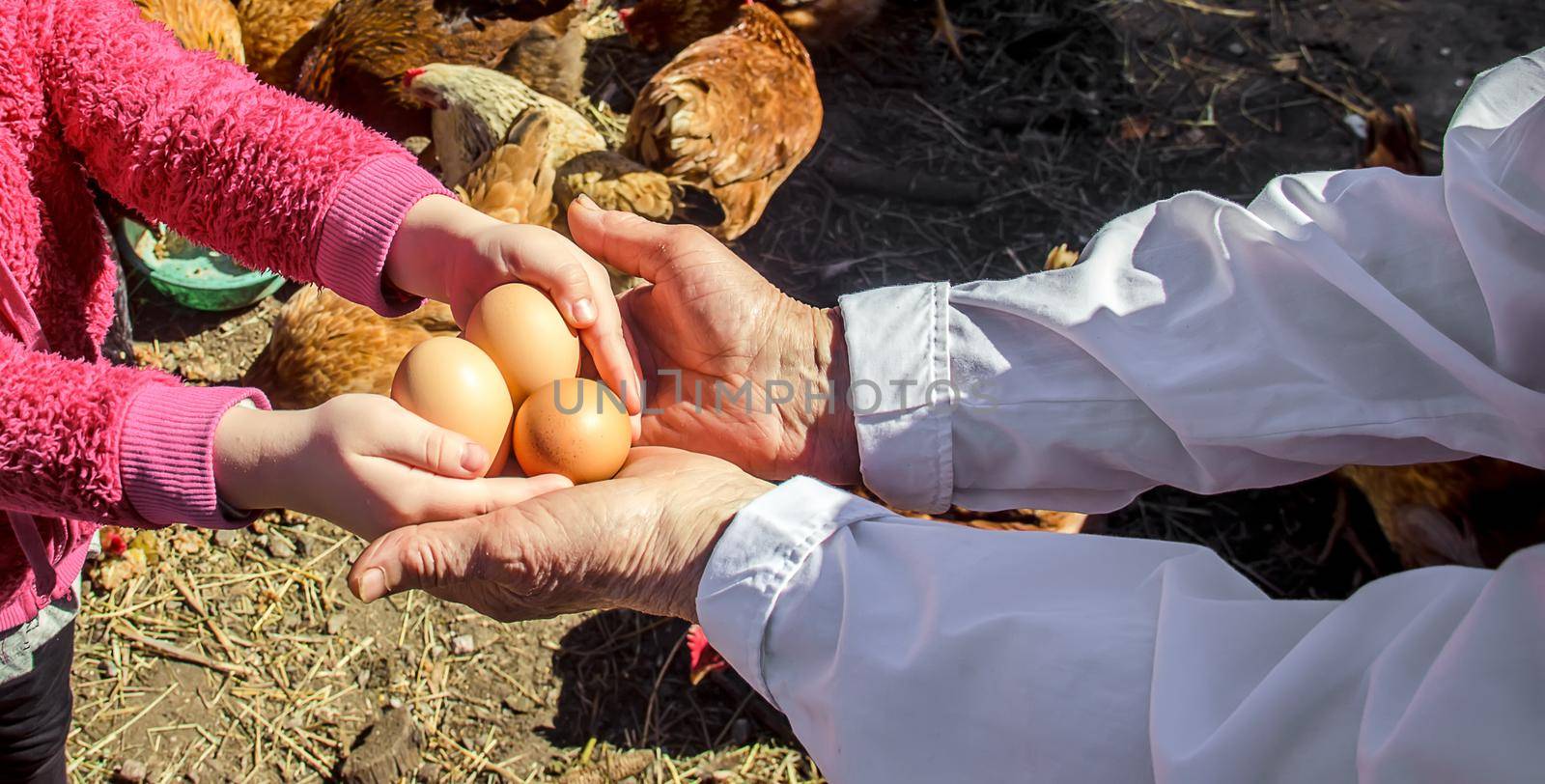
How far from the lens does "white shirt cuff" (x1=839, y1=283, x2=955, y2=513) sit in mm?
1676

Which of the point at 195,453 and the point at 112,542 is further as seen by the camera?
the point at 112,542

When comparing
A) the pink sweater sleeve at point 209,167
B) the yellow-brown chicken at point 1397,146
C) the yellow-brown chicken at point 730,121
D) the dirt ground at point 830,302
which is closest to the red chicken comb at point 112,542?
the dirt ground at point 830,302

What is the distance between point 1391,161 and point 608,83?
9.67 ft

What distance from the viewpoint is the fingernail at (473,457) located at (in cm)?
135

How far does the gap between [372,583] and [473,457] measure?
0.21 m

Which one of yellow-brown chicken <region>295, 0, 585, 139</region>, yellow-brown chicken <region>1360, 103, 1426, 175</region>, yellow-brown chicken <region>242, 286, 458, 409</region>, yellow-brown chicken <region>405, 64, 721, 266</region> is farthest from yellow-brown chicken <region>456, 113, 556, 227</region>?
yellow-brown chicken <region>1360, 103, 1426, 175</region>

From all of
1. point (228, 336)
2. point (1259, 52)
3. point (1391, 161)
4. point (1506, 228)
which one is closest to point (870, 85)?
point (1259, 52)

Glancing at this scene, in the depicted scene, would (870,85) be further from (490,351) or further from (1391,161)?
(490,351)

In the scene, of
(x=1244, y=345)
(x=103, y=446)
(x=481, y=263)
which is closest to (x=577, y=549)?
(x=481, y=263)

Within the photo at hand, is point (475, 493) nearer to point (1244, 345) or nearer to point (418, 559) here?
point (418, 559)

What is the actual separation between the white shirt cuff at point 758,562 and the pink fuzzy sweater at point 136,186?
676 millimetres

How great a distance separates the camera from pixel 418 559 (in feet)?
4.25

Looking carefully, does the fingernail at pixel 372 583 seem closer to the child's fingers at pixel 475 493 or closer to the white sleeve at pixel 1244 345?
the child's fingers at pixel 475 493

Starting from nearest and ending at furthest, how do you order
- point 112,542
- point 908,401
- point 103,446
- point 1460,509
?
1. point 103,446
2. point 908,401
3. point 1460,509
4. point 112,542
